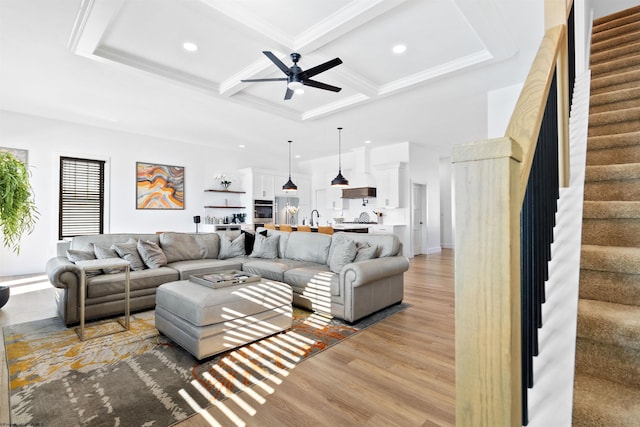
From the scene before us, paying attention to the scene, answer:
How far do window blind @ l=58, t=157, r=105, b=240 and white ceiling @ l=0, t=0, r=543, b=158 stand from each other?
35.8 inches

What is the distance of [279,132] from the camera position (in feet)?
23.3

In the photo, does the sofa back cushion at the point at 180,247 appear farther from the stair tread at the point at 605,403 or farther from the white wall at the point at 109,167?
the stair tread at the point at 605,403

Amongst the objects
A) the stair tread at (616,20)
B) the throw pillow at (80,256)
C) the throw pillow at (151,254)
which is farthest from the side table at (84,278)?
the stair tread at (616,20)

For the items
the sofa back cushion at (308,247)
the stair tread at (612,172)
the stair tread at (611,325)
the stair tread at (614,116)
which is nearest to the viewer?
the stair tread at (611,325)

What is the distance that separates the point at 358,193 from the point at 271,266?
4.89 meters

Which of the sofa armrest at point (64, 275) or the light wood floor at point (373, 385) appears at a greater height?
the sofa armrest at point (64, 275)

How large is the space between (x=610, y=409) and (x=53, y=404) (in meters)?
→ 2.71

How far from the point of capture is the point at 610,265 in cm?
126

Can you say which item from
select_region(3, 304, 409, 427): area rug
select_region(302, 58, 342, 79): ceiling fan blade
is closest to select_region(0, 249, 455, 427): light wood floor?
select_region(3, 304, 409, 427): area rug

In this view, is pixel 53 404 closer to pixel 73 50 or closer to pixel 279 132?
pixel 73 50

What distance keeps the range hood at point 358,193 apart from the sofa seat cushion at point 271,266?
14.2 ft

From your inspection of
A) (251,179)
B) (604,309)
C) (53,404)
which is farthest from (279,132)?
(604,309)

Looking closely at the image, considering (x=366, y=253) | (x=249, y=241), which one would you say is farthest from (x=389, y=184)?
(x=366, y=253)

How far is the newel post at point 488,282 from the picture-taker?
67 centimetres
